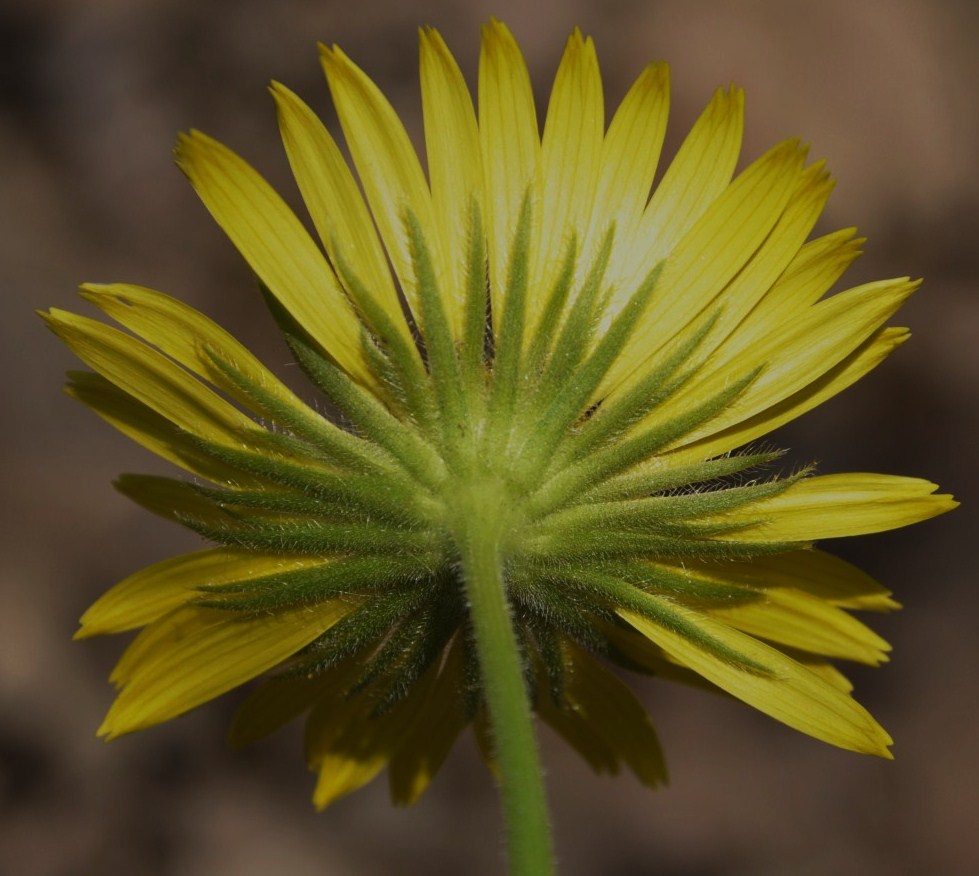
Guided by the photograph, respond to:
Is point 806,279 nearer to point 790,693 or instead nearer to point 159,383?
point 790,693

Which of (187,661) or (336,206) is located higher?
(336,206)

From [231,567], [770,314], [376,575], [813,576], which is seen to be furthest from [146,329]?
[813,576]

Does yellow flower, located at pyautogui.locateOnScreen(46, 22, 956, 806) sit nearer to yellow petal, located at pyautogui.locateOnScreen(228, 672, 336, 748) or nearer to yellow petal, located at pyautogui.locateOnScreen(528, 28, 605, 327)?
yellow petal, located at pyautogui.locateOnScreen(528, 28, 605, 327)

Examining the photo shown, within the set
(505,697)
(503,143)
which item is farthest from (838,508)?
(503,143)

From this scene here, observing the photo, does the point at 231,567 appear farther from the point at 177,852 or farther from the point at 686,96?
the point at 686,96

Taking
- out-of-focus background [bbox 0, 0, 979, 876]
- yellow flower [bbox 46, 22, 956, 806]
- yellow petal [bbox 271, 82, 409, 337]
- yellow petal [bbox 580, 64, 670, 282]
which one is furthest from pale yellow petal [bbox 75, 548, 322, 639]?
out-of-focus background [bbox 0, 0, 979, 876]

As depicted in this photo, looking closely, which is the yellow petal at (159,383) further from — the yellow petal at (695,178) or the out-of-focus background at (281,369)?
the out-of-focus background at (281,369)
